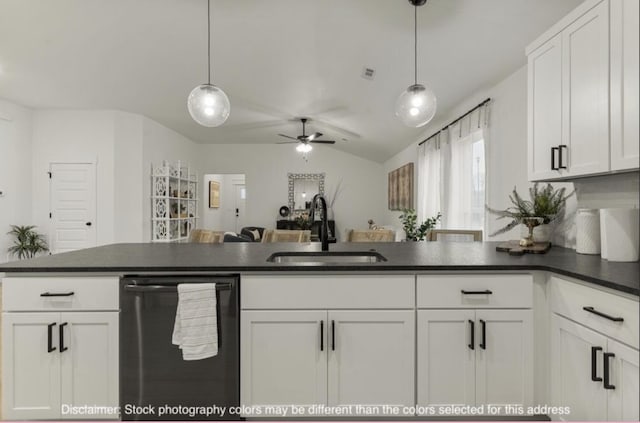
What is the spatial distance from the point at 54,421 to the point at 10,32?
4.04 m

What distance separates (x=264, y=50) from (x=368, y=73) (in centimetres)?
118

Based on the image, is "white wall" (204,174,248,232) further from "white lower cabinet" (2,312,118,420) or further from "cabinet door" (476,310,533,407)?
"cabinet door" (476,310,533,407)

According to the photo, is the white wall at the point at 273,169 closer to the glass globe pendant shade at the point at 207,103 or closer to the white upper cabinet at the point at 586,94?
the glass globe pendant shade at the point at 207,103

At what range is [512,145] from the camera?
321 centimetres

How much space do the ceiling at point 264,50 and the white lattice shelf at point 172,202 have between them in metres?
1.23

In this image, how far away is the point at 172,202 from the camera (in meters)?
6.95

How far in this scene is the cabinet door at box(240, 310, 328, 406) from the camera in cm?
168

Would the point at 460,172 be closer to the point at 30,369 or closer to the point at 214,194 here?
the point at 30,369

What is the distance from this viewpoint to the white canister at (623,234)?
1.75m

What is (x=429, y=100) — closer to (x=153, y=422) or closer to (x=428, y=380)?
(x=428, y=380)

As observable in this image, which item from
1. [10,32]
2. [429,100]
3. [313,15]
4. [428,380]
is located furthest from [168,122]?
[428,380]

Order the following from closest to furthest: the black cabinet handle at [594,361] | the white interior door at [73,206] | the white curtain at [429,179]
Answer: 1. the black cabinet handle at [594,361]
2. the white curtain at [429,179]
3. the white interior door at [73,206]

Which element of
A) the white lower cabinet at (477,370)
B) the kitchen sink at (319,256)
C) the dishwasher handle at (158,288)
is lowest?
the white lower cabinet at (477,370)

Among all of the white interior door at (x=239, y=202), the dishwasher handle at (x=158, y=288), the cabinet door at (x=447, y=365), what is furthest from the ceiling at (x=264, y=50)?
the white interior door at (x=239, y=202)
